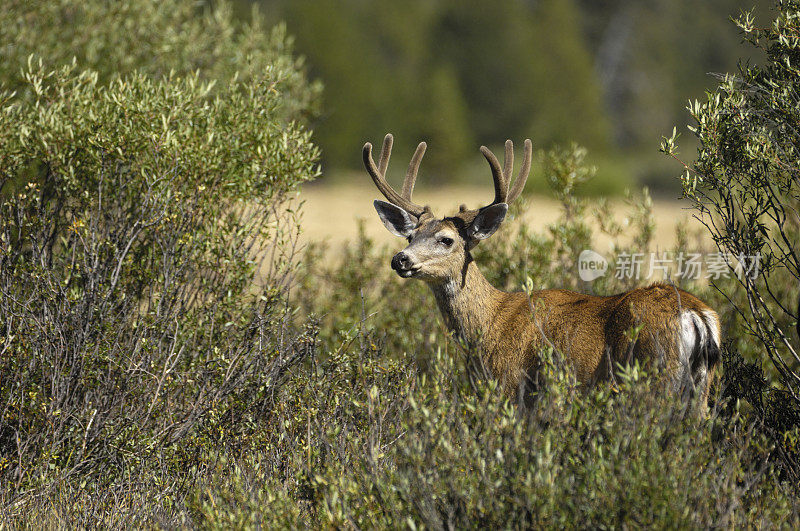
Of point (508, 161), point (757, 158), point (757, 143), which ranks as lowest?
point (757, 158)

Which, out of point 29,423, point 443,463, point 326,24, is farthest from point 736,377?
point 326,24

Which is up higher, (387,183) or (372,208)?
(372,208)

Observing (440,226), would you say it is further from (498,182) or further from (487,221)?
(498,182)

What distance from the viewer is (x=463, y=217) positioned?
698 cm

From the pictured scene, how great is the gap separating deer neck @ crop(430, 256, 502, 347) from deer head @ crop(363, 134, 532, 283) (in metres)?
0.07

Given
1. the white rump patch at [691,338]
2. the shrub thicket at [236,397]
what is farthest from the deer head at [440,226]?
the white rump patch at [691,338]

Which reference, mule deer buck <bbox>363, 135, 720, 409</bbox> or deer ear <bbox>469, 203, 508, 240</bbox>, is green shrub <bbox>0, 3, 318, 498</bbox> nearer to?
mule deer buck <bbox>363, 135, 720, 409</bbox>

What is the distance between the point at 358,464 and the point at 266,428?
1.82m

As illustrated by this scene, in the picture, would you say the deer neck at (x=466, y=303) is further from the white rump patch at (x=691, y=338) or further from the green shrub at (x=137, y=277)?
the white rump patch at (x=691, y=338)

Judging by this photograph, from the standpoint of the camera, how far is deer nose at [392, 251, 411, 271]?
6.45m

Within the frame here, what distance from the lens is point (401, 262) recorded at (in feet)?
21.2

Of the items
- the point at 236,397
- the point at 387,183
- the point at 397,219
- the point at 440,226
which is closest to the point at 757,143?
the point at 440,226

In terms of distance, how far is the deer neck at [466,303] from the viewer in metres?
6.76

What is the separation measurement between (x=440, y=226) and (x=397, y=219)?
49cm
